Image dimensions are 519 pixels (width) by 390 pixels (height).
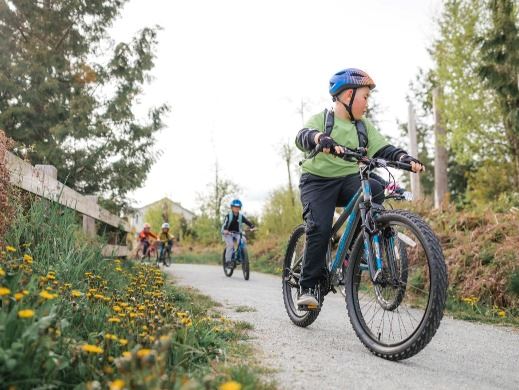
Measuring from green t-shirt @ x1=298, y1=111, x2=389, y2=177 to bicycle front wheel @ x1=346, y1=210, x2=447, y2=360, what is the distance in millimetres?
699

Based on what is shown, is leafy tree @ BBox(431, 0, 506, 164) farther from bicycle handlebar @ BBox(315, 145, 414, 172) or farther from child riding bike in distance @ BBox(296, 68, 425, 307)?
bicycle handlebar @ BBox(315, 145, 414, 172)

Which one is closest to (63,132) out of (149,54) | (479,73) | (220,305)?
(149,54)

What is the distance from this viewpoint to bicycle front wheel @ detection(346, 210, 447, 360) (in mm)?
2779

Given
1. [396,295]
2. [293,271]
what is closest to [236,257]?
[293,271]

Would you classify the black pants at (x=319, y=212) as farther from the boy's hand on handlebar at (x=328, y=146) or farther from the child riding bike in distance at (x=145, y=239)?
the child riding bike in distance at (x=145, y=239)

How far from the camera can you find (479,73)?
574 inches

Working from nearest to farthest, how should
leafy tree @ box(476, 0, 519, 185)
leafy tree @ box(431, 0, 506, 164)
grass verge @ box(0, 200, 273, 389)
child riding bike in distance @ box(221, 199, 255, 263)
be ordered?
grass verge @ box(0, 200, 273, 389), child riding bike in distance @ box(221, 199, 255, 263), leafy tree @ box(476, 0, 519, 185), leafy tree @ box(431, 0, 506, 164)

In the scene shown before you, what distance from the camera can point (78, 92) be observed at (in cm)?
1542

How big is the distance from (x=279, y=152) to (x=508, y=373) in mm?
25332

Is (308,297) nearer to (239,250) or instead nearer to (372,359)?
(372,359)

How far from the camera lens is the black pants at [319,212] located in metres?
3.77

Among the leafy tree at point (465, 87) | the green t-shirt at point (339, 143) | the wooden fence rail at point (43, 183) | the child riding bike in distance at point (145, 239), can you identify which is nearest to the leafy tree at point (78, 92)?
the child riding bike in distance at point (145, 239)

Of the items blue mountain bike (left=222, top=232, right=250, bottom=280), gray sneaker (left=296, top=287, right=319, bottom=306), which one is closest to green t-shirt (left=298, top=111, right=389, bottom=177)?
gray sneaker (left=296, top=287, right=319, bottom=306)

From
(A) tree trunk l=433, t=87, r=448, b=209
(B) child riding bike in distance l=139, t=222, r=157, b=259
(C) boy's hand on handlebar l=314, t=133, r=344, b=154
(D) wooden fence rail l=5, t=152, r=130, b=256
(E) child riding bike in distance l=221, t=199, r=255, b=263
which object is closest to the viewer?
(C) boy's hand on handlebar l=314, t=133, r=344, b=154
